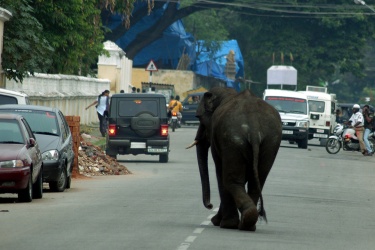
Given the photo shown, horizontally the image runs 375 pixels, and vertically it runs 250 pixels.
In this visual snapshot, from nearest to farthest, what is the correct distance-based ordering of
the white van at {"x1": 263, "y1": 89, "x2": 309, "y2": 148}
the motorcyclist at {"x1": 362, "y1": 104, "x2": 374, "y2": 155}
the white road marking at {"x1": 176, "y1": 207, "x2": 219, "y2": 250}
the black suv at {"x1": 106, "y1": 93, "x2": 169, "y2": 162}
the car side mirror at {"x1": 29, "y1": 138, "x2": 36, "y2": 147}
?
the white road marking at {"x1": 176, "y1": 207, "x2": 219, "y2": 250} → the car side mirror at {"x1": 29, "y1": 138, "x2": 36, "y2": 147} → the black suv at {"x1": 106, "y1": 93, "x2": 169, "y2": 162} → the motorcyclist at {"x1": 362, "y1": 104, "x2": 374, "y2": 155} → the white van at {"x1": 263, "y1": 89, "x2": 309, "y2": 148}

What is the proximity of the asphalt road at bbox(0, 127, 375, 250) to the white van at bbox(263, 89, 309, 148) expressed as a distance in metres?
16.5

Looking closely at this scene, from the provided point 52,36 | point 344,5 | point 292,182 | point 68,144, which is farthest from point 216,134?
point 344,5

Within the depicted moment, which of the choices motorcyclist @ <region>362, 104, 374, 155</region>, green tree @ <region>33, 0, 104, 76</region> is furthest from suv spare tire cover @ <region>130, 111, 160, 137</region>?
motorcyclist @ <region>362, 104, 374, 155</region>

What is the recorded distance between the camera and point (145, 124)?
3322 cm

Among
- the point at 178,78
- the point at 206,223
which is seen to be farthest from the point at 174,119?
the point at 206,223

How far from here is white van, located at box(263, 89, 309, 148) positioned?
4681cm

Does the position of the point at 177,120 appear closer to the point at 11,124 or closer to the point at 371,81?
the point at 11,124

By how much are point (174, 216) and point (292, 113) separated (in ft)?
102

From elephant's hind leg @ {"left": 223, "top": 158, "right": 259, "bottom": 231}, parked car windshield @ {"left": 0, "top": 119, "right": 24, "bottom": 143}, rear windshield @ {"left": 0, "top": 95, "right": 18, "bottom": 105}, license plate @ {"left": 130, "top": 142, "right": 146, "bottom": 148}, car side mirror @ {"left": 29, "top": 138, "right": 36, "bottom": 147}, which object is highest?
rear windshield @ {"left": 0, "top": 95, "right": 18, "bottom": 105}

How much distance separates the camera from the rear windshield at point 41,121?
22766 mm

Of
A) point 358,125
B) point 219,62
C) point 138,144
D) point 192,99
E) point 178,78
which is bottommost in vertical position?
point 138,144

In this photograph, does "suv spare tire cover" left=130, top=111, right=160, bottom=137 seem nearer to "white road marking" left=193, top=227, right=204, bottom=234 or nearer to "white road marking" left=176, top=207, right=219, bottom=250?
"white road marking" left=176, top=207, right=219, bottom=250

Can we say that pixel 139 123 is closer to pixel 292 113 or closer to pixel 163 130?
pixel 163 130

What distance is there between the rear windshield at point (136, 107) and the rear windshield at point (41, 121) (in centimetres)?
998
